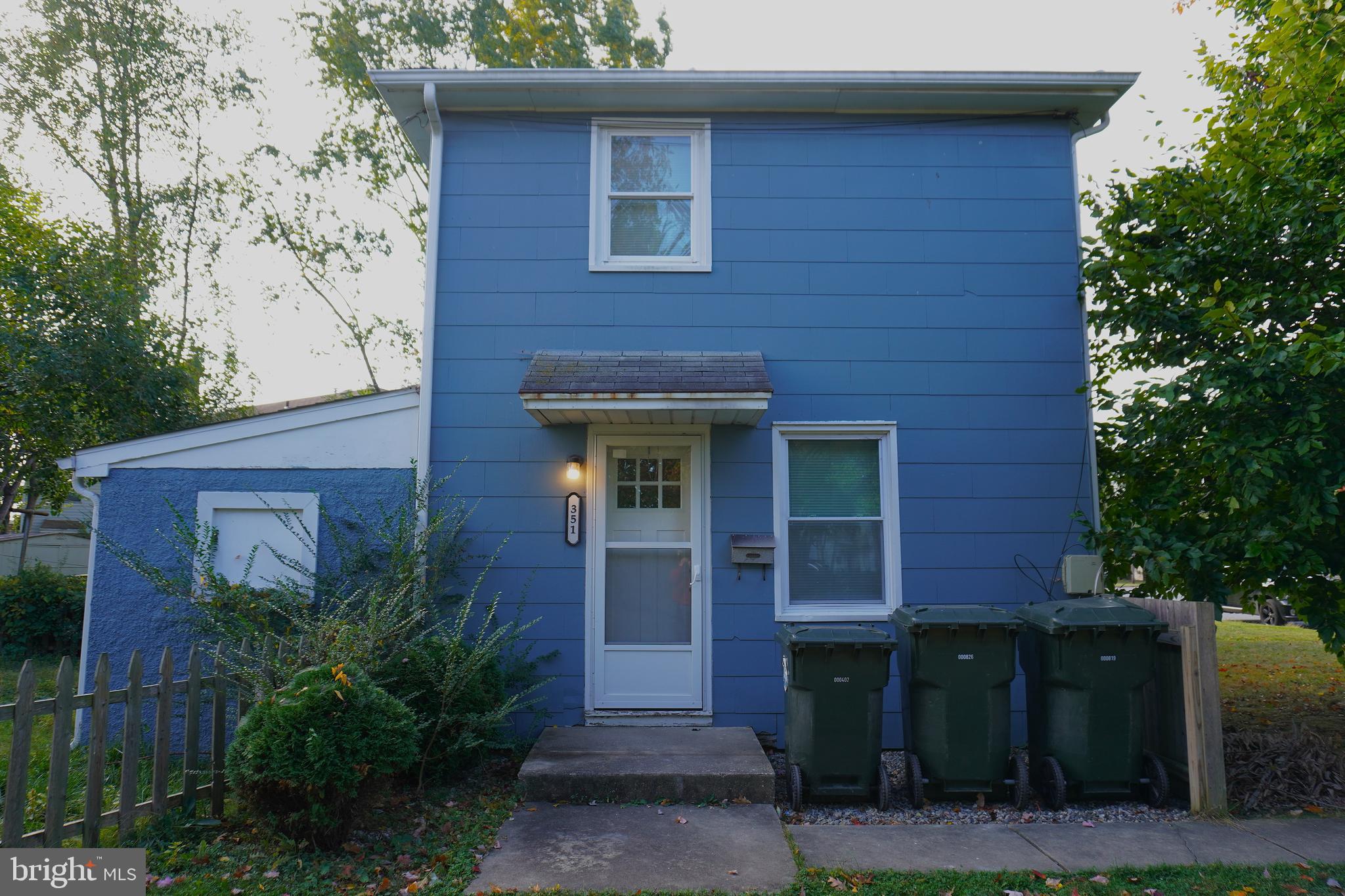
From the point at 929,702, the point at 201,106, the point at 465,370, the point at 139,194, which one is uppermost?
the point at 201,106

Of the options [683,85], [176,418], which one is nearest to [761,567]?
[683,85]

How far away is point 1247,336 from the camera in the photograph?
16.2ft

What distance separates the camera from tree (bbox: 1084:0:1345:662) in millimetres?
5016

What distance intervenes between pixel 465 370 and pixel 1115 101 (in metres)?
5.46

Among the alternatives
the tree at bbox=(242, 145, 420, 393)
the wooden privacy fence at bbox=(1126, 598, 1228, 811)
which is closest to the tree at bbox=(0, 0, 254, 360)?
the tree at bbox=(242, 145, 420, 393)

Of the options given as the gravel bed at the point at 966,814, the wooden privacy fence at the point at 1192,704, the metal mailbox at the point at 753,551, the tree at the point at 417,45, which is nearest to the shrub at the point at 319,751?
Answer: the gravel bed at the point at 966,814

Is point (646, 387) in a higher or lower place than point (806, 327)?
lower

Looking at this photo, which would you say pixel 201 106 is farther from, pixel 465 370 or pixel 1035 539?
pixel 1035 539

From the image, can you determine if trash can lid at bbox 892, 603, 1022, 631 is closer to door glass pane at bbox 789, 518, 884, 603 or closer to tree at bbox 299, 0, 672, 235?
door glass pane at bbox 789, 518, 884, 603

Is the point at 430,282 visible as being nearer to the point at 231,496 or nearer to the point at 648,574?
the point at 231,496

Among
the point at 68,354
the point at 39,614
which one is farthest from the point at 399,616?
the point at 39,614

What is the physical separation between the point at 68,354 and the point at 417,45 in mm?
9220

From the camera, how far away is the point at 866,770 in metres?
4.80

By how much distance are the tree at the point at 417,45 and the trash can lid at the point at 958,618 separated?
13.8 metres
